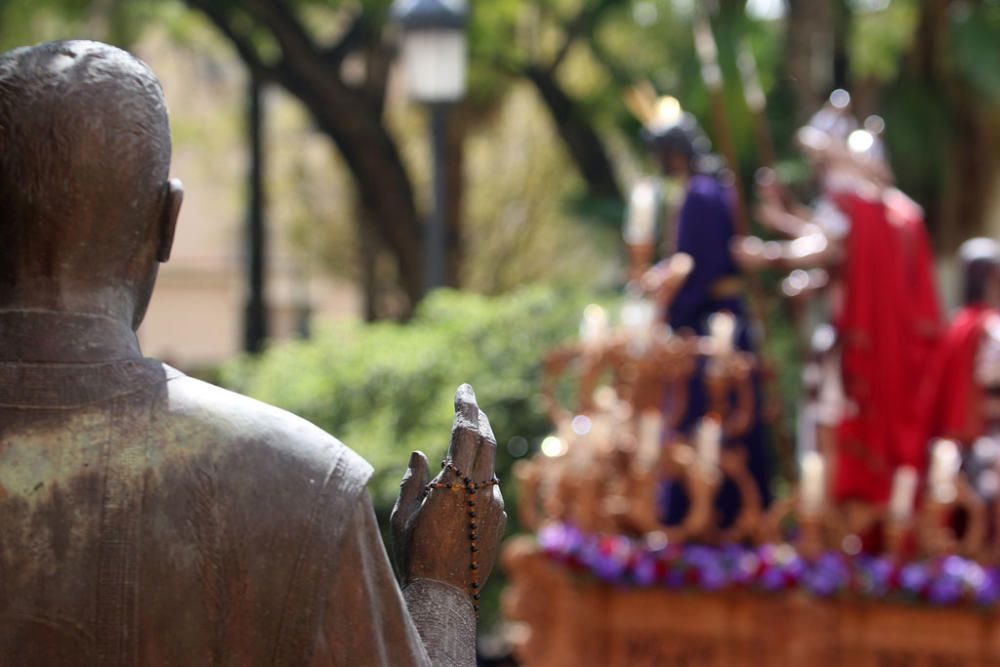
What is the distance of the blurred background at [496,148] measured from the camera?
1355cm

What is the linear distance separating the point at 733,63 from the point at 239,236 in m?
18.6

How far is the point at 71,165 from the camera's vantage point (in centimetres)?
222

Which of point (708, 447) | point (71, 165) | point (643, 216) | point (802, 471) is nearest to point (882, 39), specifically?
point (643, 216)

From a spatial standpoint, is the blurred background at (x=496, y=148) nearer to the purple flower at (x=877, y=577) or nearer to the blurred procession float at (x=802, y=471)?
the blurred procession float at (x=802, y=471)

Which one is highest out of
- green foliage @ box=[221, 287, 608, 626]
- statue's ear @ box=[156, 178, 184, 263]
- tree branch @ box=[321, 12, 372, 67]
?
tree branch @ box=[321, 12, 372, 67]

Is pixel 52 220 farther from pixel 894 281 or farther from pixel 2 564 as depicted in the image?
pixel 894 281

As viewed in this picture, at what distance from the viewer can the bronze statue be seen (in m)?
2.15

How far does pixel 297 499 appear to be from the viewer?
2.20 metres

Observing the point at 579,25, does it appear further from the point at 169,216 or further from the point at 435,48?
the point at 169,216

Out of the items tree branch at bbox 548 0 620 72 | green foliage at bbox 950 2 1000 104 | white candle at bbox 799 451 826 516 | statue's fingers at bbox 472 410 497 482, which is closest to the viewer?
statue's fingers at bbox 472 410 497 482

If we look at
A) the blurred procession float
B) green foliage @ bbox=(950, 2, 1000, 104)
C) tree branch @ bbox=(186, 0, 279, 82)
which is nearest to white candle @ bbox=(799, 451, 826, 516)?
the blurred procession float

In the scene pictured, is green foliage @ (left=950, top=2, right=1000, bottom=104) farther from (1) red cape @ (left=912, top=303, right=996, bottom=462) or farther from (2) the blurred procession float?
(1) red cape @ (left=912, top=303, right=996, bottom=462)

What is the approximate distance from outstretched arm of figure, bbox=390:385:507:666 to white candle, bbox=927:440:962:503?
7582mm

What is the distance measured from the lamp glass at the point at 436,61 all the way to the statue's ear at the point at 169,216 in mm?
8232
